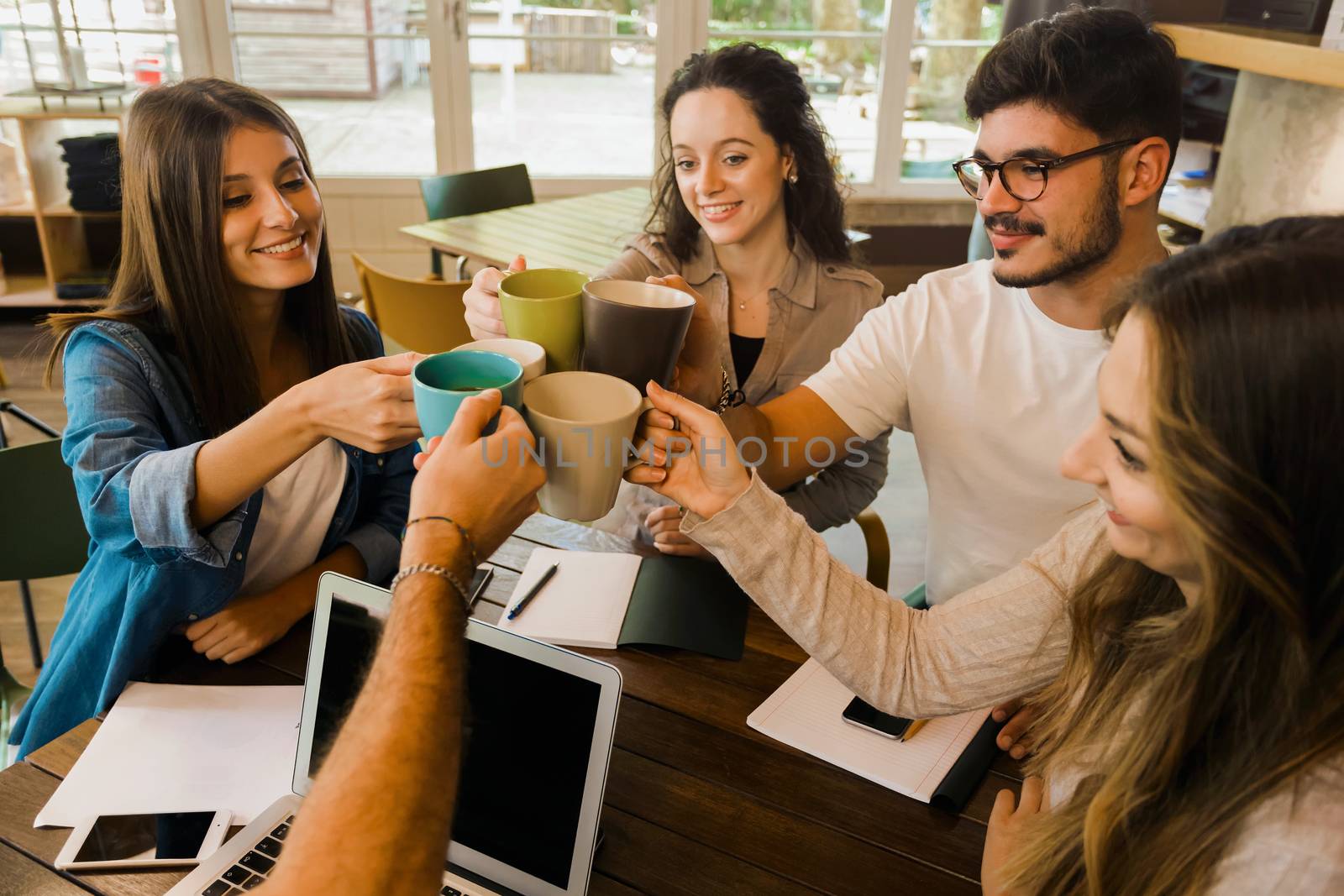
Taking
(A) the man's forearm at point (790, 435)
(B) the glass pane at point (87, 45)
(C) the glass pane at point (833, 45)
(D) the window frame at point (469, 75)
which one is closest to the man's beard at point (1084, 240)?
(A) the man's forearm at point (790, 435)

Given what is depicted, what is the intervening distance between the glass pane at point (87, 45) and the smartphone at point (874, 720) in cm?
449

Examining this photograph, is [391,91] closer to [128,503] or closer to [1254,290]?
[128,503]

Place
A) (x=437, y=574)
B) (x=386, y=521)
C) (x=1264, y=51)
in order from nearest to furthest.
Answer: (x=437, y=574) → (x=386, y=521) → (x=1264, y=51)

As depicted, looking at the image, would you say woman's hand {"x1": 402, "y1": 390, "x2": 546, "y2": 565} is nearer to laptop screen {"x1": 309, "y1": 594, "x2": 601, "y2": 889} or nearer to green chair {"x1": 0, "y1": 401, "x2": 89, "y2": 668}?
laptop screen {"x1": 309, "y1": 594, "x2": 601, "y2": 889}

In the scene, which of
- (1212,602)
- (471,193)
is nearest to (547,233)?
(471,193)

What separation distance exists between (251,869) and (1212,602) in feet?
2.86

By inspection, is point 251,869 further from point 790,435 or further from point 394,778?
point 790,435

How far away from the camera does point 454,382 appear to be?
0.88 meters

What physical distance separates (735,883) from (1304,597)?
54 centimetres

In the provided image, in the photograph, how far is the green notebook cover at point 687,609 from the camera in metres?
1.24

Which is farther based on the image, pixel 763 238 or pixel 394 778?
pixel 763 238

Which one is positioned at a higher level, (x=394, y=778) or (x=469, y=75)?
(x=469, y=75)

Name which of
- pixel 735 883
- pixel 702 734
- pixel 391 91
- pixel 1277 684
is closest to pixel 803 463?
pixel 702 734

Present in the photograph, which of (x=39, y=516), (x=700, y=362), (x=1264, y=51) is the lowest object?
(x=39, y=516)
